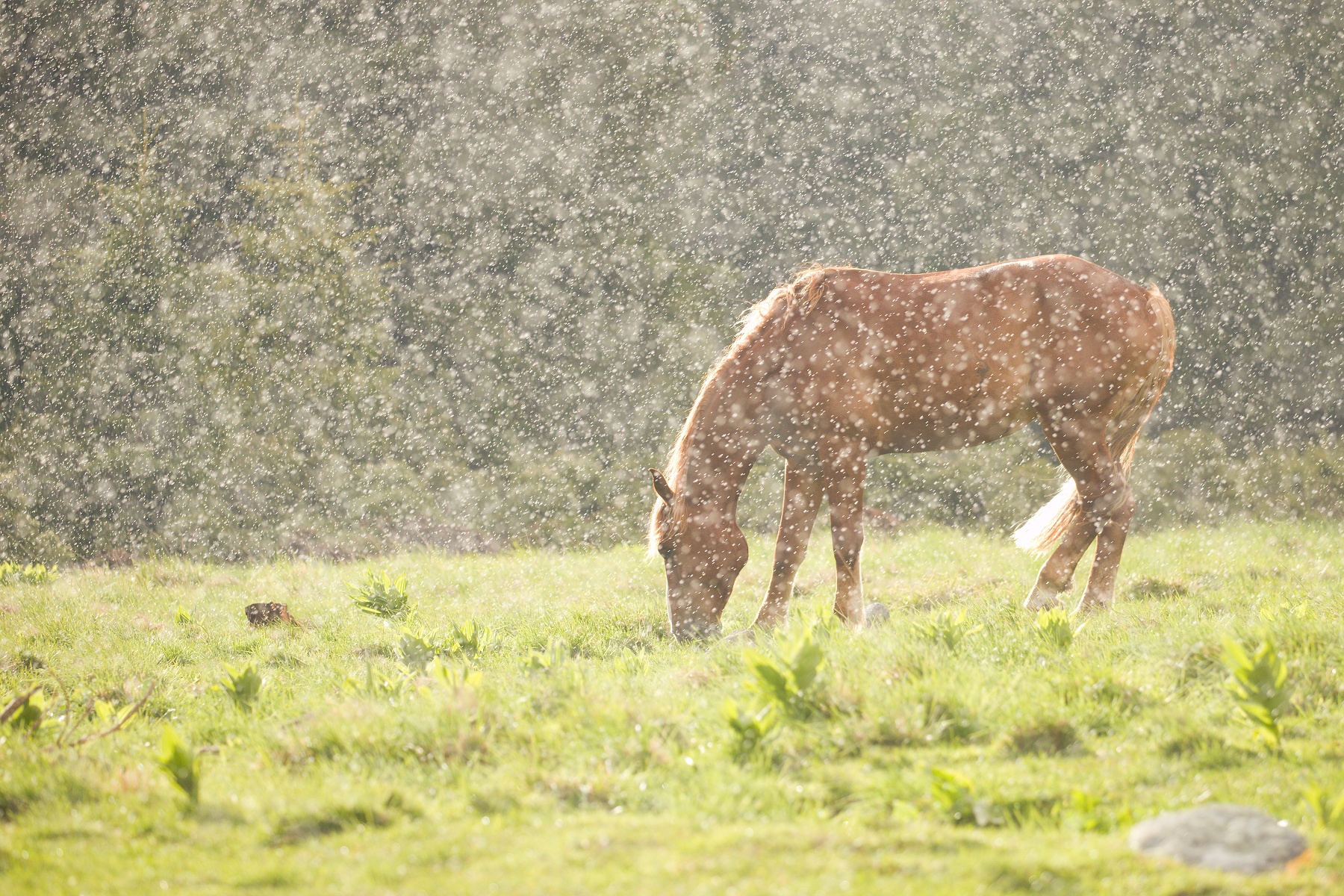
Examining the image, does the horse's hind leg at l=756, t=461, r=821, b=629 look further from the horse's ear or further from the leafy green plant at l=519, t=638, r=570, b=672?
the leafy green plant at l=519, t=638, r=570, b=672

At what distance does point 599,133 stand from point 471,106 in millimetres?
1990

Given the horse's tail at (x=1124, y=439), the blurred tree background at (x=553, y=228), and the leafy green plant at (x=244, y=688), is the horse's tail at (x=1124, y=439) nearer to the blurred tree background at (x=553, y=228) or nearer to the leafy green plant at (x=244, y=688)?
the leafy green plant at (x=244, y=688)

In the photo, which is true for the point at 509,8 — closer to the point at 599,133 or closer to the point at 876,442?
the point at 599,133

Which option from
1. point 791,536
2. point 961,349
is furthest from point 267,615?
point 961,349

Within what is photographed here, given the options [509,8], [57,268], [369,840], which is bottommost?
[369,840]

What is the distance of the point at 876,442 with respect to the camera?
6.01m

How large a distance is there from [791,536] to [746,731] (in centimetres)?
284

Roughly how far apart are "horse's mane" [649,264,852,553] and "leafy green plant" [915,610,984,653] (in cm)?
173

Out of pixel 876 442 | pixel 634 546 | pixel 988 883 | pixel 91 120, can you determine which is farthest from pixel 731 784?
pixel 91 120

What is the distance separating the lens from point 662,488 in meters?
5.44

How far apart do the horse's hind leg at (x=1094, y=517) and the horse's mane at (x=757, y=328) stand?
1835 millimetres

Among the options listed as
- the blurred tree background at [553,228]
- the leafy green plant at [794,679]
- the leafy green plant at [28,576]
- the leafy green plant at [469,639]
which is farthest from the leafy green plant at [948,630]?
the leafy green plant at [28,576]

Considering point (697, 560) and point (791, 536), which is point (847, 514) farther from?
point (697, 560)

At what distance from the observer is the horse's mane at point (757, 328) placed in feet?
19.0
